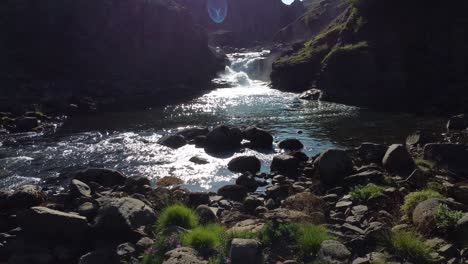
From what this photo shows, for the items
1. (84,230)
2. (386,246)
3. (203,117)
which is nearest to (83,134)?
(203,117)

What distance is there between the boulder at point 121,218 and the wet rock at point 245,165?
10.8 m

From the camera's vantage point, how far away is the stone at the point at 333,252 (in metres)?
10.6

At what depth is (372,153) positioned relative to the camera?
2442 cm

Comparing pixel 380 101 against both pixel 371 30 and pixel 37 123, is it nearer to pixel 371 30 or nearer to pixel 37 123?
pixel 371 30

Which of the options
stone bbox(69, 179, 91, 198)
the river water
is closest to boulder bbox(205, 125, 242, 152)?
the river water

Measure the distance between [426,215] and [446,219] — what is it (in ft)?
2.31

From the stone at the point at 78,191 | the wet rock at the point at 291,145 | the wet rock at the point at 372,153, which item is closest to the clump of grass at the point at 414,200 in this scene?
the wet rock at the point at 372,153

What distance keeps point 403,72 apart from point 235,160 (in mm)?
38166

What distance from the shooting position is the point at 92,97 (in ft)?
219

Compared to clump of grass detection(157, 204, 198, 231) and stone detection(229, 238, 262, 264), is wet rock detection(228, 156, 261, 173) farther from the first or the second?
stone detection(229, 238, 262, 264)

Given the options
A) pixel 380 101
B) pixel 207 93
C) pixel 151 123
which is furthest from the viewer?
pixel 207 93

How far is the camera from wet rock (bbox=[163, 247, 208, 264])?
10.8 metres

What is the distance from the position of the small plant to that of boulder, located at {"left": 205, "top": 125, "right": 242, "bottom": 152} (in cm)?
2026

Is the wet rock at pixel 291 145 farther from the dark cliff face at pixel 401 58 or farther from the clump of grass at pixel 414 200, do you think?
the dark cliff face at pixel 401 58
